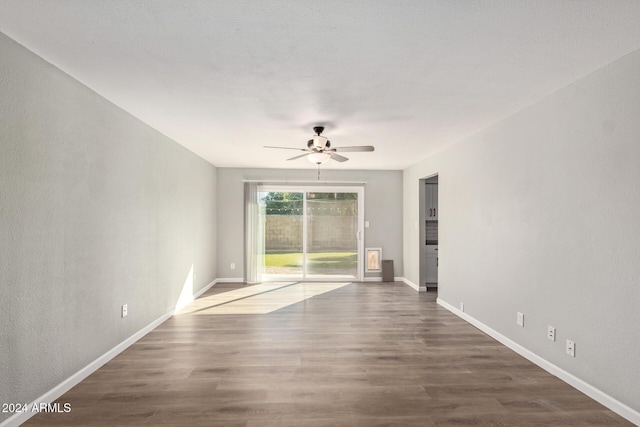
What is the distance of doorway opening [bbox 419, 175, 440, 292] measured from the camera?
609 centimetres

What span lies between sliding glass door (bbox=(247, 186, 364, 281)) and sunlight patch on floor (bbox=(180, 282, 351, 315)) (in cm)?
35

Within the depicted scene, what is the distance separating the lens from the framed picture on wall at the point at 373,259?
275 inches

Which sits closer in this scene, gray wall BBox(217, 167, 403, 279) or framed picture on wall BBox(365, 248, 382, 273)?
gray wall BBox(217, 167, 403, 279)

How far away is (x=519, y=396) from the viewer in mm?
2463

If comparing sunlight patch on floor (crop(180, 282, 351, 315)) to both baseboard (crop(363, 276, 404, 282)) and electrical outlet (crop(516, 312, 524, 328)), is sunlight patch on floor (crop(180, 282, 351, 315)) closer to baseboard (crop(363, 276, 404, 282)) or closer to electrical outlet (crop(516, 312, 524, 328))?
baseboard (crop(363, 276, 404, 282))

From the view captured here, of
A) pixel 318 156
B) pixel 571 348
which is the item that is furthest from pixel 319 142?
pixel 571 348

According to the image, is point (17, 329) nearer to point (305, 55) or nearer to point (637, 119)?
point (305, 55)

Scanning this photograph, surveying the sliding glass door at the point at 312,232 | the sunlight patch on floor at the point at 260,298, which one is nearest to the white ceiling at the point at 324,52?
the sunlight patch on floor at the point at 260,298

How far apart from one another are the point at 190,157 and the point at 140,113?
1848 millimetres

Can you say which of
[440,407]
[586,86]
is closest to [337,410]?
[440,407]

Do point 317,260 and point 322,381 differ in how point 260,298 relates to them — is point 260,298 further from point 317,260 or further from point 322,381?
point 322,381

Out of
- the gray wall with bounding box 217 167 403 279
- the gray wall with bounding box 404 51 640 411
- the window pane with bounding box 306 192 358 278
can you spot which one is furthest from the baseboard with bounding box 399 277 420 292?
the gray wall with bounding box 404 51 640 411

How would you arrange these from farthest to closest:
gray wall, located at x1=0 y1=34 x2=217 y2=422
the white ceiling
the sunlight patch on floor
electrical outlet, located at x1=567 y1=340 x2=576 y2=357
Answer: the sunlight patch on floor < electrical outlet, located at x1=567 y1=340 x2=576 y2=357 < gray wall, located at x1=0 y1=34 x2=217 y2=422 < the white ceiling

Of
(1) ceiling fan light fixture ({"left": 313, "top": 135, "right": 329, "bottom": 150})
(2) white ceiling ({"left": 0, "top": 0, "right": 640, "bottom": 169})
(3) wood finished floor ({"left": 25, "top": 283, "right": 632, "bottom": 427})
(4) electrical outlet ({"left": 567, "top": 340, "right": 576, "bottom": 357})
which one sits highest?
(2) white ceiling ({"left": 0, "top": 0, "right": 640, "bottom": 169})
